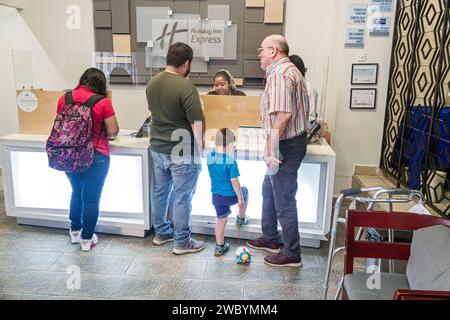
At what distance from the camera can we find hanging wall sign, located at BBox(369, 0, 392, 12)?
389 cm

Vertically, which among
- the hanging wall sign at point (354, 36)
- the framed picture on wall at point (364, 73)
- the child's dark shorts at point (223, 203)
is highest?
the hanging wall sign at point (354, 36)

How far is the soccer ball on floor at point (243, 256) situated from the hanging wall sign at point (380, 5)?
273cm

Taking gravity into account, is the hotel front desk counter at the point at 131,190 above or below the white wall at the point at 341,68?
below

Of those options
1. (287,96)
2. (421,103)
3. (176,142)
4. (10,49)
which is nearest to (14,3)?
(10,49)

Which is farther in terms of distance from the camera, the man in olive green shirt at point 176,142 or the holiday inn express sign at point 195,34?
the holiday inn express sign at point 195,34

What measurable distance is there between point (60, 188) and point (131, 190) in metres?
0.61

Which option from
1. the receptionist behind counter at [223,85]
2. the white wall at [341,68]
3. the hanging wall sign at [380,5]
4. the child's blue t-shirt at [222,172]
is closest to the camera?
the child's blue t-shirt at [222,172]

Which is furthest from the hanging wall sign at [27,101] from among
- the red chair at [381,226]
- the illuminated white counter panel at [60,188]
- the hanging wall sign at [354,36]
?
the hanging wall sign at [354,36]

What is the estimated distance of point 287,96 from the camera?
2344 millimetres

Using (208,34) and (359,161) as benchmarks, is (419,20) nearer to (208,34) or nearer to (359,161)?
(359,161)

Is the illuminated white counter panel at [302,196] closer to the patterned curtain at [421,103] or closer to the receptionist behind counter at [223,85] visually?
the receptionist behind counter at [223,85]

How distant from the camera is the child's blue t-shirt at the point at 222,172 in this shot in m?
2.65

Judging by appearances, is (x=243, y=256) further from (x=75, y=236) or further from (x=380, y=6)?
(x=380, y=6)

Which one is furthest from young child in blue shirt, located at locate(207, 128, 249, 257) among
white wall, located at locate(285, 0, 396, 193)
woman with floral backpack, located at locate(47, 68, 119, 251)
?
white wall, located at locate(285, 0, 396, 193)
